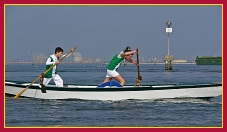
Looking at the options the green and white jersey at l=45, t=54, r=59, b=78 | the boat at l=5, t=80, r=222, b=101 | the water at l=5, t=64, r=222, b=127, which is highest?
the green and white jersey at l=45, t=54, r=59, b=78

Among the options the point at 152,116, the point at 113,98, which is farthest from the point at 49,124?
the point at 113,98

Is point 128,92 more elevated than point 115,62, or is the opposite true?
point 115,62

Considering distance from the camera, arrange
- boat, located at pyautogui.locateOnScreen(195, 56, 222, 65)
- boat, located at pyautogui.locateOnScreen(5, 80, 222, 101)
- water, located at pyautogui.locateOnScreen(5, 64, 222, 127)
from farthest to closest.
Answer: boat, located at pyautogui.locateOnScreen(195, 56, 222, 65) < boat, located at pyautogui.locateOnScreen(5, 80, 222, 101) < water, located at pyautogui.locateOnScreen(5, 64, 222, 127)

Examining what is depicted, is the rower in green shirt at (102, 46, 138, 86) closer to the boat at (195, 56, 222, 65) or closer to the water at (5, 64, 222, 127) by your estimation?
the water at (5, 64, 222, 127)

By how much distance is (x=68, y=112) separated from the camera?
1733 centimetres

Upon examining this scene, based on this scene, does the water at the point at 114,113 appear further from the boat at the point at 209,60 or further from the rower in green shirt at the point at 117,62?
the boat at the point at 209,60

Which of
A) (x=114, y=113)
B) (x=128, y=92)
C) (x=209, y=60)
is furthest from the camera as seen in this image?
(x=209, y=60)

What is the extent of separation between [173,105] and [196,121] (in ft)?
12.4

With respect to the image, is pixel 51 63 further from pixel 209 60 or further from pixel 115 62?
pixel 209 60

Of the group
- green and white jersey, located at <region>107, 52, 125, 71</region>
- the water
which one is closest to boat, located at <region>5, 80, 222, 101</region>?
the water

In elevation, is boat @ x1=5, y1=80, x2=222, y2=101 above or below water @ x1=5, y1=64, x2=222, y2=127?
above

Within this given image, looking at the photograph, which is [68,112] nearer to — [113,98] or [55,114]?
[55,114]

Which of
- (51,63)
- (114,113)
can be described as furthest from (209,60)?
(114,113)

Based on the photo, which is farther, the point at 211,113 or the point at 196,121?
the point at 211,113
